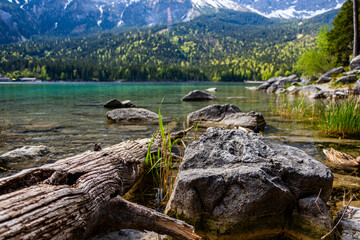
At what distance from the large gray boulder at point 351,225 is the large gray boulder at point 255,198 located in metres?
0.30

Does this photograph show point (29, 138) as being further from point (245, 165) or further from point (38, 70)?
point (38, 70)

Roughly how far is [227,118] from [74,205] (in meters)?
9.11

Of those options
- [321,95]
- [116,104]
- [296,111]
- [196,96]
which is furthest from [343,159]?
[321,95]

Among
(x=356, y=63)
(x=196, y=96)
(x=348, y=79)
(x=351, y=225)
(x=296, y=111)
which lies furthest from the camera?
(x=356, y=63)

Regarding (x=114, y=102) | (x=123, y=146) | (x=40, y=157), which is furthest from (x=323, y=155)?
(x=114, y=102)

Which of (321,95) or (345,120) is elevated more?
(321,95)

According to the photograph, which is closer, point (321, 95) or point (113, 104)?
point (113, 104)

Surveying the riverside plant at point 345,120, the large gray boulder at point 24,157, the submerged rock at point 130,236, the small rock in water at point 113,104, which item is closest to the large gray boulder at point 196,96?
the small rock in water at point 113,104

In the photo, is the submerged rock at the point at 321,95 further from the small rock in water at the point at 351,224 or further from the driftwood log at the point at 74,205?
the driftwood log at the point at 74,205

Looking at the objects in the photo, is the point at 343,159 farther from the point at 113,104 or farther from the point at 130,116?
the point at 113,104

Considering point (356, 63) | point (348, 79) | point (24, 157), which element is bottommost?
point (24, 157)

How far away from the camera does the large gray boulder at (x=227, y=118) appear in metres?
9.67

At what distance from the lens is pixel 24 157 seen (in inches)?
224

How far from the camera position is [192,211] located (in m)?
2.95
